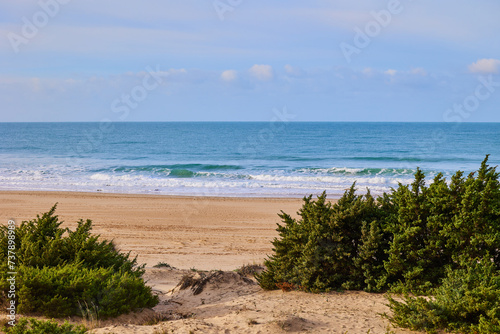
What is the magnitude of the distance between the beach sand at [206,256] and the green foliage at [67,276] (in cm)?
→ 35

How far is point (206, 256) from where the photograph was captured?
496 inches

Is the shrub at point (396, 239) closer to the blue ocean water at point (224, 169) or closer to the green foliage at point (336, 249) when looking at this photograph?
the green foliage at point (336, 249)

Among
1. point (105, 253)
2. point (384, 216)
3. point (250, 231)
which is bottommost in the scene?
point (250, 231)

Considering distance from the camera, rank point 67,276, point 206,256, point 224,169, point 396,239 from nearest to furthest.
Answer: point 67,276
point 396,239
point 206,256
point 224,169

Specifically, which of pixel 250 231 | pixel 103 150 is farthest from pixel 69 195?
pixel 103 150

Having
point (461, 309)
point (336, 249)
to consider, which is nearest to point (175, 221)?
point (336, 249)

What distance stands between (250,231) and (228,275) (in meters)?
7.59

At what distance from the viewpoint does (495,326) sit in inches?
198

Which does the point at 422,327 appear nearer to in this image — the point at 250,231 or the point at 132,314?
the point at 132,314

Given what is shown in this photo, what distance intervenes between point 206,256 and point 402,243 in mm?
6778

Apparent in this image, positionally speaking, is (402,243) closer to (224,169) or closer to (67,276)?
(67,276)

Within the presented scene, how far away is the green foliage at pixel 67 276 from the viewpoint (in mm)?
6129

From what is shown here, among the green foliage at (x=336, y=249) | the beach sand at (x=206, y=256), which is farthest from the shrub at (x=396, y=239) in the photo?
the beach sand at (x=206, y=256)

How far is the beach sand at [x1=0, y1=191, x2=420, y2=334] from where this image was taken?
5887 mm
